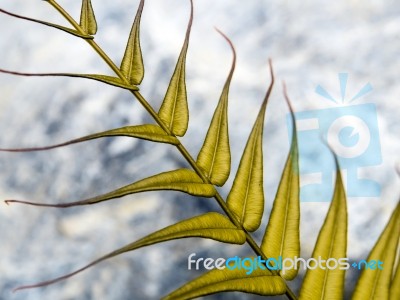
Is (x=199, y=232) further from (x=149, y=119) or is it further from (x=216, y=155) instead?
(x=149, y=119)

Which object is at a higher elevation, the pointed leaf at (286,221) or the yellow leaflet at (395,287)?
the pointed leaf at (286,221)

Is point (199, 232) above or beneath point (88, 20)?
beneath

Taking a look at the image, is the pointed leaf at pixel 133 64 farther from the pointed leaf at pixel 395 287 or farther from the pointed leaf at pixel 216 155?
the pointed leaf at pixel 395 287

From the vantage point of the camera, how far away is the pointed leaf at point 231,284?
256mm

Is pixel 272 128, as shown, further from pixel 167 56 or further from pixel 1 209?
pixel 1 209

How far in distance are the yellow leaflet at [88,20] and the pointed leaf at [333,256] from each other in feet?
0.50

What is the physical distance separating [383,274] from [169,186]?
0.34 ft

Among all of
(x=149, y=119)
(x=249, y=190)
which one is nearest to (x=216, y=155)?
(x=249, y=190)

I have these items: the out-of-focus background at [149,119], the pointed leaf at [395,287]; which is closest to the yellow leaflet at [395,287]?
the pointed leaf at [395,287]

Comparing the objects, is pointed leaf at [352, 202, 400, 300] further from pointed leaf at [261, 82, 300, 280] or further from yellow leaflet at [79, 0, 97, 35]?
yellow leaflet at [79, 0, 97, 35]

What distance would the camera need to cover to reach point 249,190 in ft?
0.97

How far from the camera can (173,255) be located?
1.30 ft

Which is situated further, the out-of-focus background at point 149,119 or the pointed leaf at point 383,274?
the out-of-focus background at point 149,119

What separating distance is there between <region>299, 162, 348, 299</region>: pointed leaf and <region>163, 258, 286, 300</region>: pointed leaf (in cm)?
1
